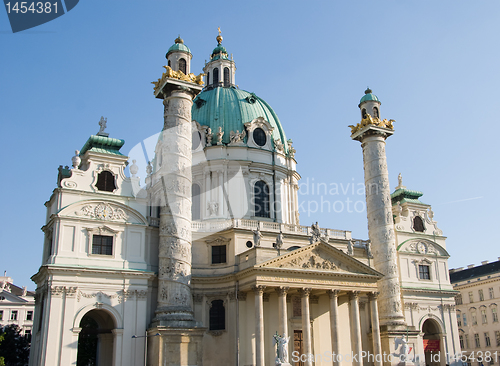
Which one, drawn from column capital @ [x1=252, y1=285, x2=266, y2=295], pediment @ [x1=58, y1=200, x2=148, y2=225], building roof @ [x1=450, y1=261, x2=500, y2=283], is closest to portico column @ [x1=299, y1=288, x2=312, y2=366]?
column capital @ [x1=252, y1=285, x2=266, y2=295]

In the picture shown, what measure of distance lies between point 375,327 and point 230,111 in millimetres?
24528

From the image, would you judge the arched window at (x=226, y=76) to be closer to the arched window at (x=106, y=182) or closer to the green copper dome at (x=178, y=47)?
the green copper dome at (x=178, y=47)

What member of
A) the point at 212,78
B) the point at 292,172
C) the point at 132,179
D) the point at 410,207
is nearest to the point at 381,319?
the point at 410,207

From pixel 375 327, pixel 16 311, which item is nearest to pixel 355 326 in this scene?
pixel 375 327

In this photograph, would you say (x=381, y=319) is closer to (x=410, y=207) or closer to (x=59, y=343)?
(x=410, y=207)

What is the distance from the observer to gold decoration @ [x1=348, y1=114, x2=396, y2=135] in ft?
152

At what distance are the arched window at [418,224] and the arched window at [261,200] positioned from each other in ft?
46.6

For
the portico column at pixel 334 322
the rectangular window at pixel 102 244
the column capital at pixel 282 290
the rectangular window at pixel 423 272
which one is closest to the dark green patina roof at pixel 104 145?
the rectangular window at pixel 102 244

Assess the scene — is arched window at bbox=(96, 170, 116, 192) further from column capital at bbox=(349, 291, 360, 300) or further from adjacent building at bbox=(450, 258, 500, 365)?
adjacent building at bbox=(450, 258, 500, 365)

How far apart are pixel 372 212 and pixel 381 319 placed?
8.92m

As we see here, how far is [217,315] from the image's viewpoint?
130ft

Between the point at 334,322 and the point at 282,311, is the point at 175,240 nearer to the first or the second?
the point at 282,311

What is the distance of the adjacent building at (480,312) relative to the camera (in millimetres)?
62406

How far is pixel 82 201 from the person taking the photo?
35750 mm
